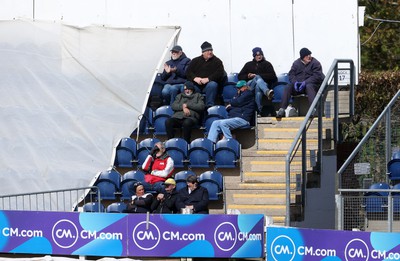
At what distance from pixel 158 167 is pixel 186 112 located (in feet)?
4.76

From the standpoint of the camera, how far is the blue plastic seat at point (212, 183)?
2075cm

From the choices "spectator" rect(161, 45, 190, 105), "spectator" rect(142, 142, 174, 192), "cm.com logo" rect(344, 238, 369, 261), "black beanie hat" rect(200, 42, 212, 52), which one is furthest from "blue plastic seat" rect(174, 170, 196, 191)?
"cm.com logo" rect(344, 238, 369, 261)

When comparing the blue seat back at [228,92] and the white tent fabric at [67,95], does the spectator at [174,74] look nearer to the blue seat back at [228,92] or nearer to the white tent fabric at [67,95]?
the white tent fabric at [67,95]

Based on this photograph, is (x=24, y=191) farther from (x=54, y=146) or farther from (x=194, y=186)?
(x=194, y=186)

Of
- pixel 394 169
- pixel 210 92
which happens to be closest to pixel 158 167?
pixel 210 92

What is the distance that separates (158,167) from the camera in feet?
69.6

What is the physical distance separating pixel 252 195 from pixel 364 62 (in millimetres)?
14768

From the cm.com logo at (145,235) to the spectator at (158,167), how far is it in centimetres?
216

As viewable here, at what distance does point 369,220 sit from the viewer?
18328 millimetres

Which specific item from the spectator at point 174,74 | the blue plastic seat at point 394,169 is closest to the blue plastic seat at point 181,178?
the spectator at point 174,74

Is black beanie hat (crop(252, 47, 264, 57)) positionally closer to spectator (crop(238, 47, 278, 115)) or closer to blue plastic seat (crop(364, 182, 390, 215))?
spectator (crop(238, 47, 278, 115))

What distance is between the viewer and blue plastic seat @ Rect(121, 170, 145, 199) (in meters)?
21.3

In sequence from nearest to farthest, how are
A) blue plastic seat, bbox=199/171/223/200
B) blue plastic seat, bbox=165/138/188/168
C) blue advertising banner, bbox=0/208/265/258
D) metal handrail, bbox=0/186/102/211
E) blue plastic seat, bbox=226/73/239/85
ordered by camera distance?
blue advertising banner, bbox=0/208/265/258 < blue plastic seat, bbox=199/171/223/200 < metal handrail, bbox=0/186/102/211 < blue plastic seat, bbox=165/138/188/168 < blue plastic seat, bbox=226/73/239/85

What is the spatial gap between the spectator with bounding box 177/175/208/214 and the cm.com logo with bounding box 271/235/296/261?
93.7 inches
